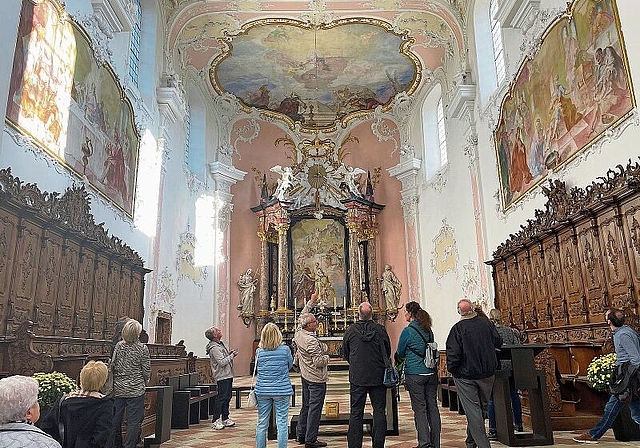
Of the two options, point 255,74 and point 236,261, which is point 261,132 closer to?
point 255,74

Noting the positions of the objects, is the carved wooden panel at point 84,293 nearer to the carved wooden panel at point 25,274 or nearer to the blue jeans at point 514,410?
the carved wooden panel at point 25,274

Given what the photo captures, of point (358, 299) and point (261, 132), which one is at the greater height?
point (261, 132)

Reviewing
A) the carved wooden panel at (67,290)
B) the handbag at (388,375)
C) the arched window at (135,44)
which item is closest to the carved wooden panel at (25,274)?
the carved wooden panel at (67,290)

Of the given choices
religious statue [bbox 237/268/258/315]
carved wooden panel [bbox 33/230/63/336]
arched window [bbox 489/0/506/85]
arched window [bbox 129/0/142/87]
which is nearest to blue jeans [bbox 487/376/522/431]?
carved wooden panel [bbox 33/230/63/336]

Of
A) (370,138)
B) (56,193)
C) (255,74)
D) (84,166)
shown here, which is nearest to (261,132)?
(255,74)

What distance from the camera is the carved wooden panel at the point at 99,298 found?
327 inches

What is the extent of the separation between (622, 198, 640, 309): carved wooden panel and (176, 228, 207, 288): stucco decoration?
34.0 ft

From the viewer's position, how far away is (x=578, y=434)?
5.74m

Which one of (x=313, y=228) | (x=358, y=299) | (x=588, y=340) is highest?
(x=313, y=228)

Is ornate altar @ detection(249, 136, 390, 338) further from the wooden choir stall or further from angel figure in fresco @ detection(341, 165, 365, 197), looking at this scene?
the wooden choir stall

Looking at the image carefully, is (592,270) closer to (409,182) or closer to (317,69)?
(409,182)

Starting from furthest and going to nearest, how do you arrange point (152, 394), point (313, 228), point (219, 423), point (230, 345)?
point (313, 228) < point (230, 345) < point (219, 423) < point (152, 394)

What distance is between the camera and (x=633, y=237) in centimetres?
636

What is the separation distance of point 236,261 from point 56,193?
10.9 m
